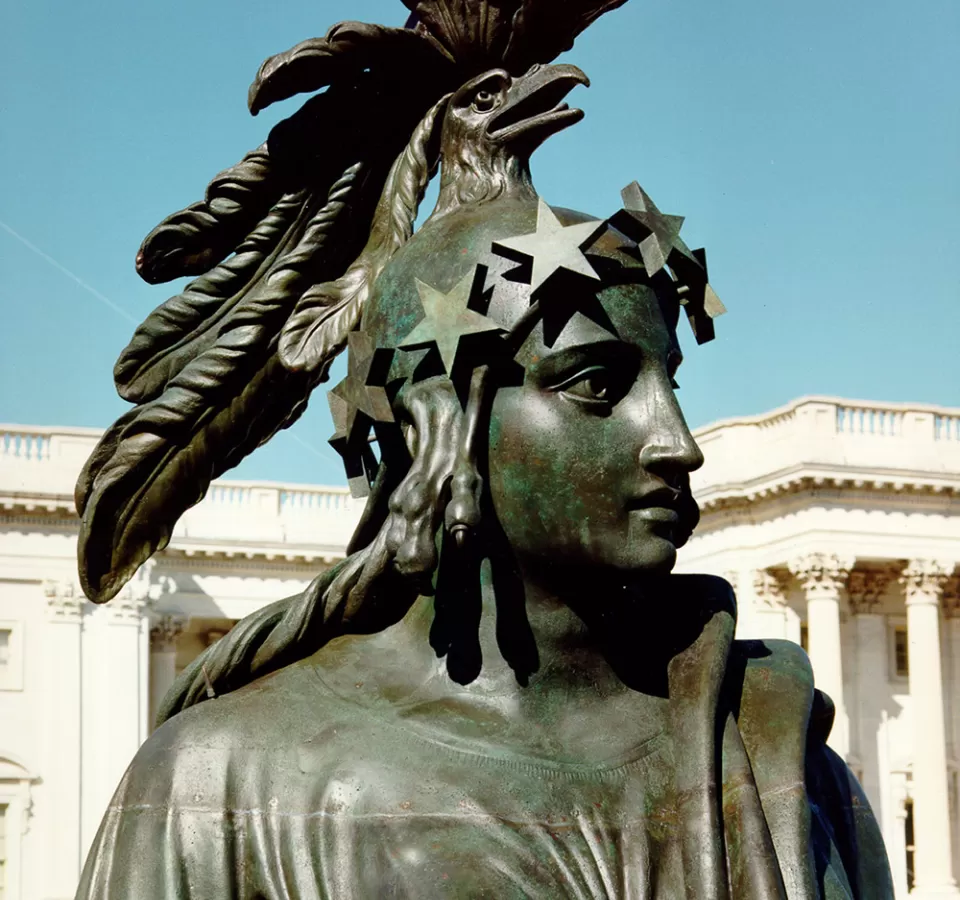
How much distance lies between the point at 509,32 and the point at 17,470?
40.6 metres

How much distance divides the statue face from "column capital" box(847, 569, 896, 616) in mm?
43428

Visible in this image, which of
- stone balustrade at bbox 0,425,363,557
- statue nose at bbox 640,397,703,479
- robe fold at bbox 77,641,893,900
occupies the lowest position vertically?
robe fold at bbox 77,641,893,900

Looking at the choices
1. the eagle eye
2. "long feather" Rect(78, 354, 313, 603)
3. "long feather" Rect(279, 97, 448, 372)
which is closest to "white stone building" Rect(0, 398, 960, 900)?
"long feather" Rect(78, 354, 313, 603)

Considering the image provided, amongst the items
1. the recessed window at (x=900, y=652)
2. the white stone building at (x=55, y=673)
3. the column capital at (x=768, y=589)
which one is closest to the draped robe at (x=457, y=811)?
the white stone building at (x=55, y=673)

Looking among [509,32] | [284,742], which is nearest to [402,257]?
[509,32]

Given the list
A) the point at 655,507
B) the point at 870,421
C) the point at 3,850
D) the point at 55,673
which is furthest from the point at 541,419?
the point at 870,421

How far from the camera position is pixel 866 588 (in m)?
46.1

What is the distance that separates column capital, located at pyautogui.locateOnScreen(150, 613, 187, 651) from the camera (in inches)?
1853

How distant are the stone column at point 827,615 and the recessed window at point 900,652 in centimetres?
210

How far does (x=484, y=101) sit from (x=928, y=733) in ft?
137

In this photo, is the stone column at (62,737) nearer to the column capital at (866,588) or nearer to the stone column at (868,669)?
the stone column at (868,669)

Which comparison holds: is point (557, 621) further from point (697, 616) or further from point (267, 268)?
point (267, 268)

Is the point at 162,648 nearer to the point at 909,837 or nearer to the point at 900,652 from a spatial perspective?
the point at 900,652

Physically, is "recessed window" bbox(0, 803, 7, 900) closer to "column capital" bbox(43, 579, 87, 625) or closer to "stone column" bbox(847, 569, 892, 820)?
"column capital" bbox(43, 579, 87, 625)
